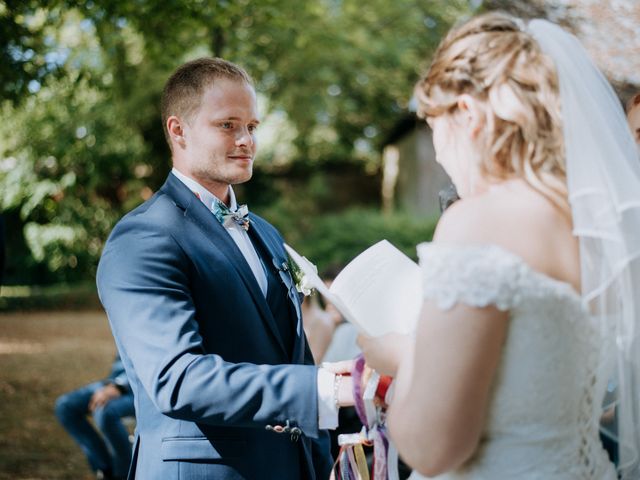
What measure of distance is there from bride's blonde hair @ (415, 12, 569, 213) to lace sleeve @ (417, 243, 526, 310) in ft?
0.70

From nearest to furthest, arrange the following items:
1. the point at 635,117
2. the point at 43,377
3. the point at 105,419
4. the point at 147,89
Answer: the point at 635,117, the point at 105,419, the point at 43,377, the point at 147,89

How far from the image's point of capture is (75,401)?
587 cm

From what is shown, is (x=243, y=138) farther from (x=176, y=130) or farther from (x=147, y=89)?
(x=147, y=89)

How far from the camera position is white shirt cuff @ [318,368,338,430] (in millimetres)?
1970

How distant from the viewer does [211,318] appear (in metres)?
2.24

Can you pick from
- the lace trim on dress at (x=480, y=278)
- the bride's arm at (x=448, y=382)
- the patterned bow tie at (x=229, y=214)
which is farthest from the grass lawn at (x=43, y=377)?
the lace trim on dress at (x=480, y=278)

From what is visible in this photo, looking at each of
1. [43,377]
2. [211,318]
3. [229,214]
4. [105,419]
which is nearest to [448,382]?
[211,318]

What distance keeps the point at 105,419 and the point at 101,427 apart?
0.26 ft

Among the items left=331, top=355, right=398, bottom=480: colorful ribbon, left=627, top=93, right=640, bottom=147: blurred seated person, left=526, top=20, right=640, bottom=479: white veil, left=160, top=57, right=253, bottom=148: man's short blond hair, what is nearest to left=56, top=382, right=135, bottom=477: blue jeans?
left=160, top=57, right=253, bottom=148: man's short blond hair

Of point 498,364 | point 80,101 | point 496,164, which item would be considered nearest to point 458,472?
point 498,364

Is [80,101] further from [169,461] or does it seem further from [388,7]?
[169,461]

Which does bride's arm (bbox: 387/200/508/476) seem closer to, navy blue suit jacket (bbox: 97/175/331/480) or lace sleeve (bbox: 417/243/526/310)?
lace sleeve (bbox: 417/243/526/310)

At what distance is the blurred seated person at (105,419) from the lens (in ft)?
18.3

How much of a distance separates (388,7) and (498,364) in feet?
46.6
